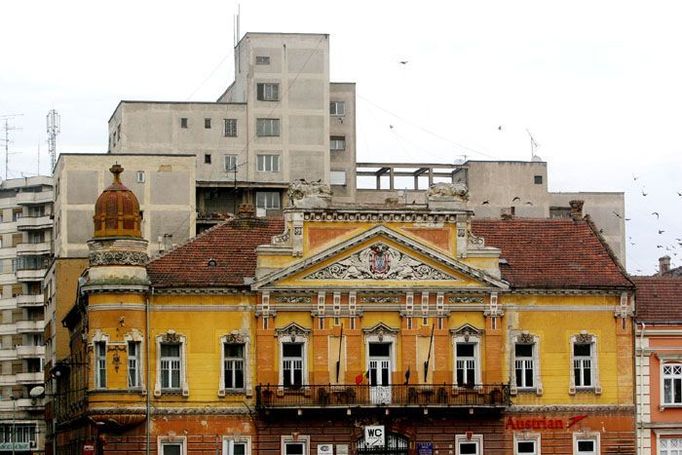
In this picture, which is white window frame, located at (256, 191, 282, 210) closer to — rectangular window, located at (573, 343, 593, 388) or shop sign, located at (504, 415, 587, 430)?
rectangular window, located at (573, 343, 593, 388)

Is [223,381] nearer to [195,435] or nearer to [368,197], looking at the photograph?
[195,435]

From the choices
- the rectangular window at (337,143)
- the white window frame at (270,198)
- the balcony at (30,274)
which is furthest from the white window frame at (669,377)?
the balcony at (30,274)

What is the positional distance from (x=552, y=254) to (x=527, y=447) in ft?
28.1

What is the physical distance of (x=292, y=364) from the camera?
8419cm

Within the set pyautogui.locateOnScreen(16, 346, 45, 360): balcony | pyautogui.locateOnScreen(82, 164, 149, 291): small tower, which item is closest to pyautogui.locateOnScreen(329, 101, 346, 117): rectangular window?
pyautogui.locateOnScreen(16, 346, 45, 360): balcony

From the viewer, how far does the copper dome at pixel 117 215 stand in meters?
83.2

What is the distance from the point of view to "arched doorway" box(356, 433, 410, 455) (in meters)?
83.9

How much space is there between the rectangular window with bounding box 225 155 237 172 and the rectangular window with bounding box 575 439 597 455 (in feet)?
148

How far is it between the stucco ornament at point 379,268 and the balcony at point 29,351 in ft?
199

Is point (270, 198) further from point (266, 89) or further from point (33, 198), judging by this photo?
point (33, 198)

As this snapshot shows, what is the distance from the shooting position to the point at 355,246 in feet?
277

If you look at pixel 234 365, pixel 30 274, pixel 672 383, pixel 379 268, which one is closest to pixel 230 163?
pixel 30 274

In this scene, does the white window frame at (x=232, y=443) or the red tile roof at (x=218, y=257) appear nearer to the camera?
the white window frame at (x=232, y=443)

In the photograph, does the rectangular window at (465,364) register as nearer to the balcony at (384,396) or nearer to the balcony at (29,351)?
the balcony at (384,396)
